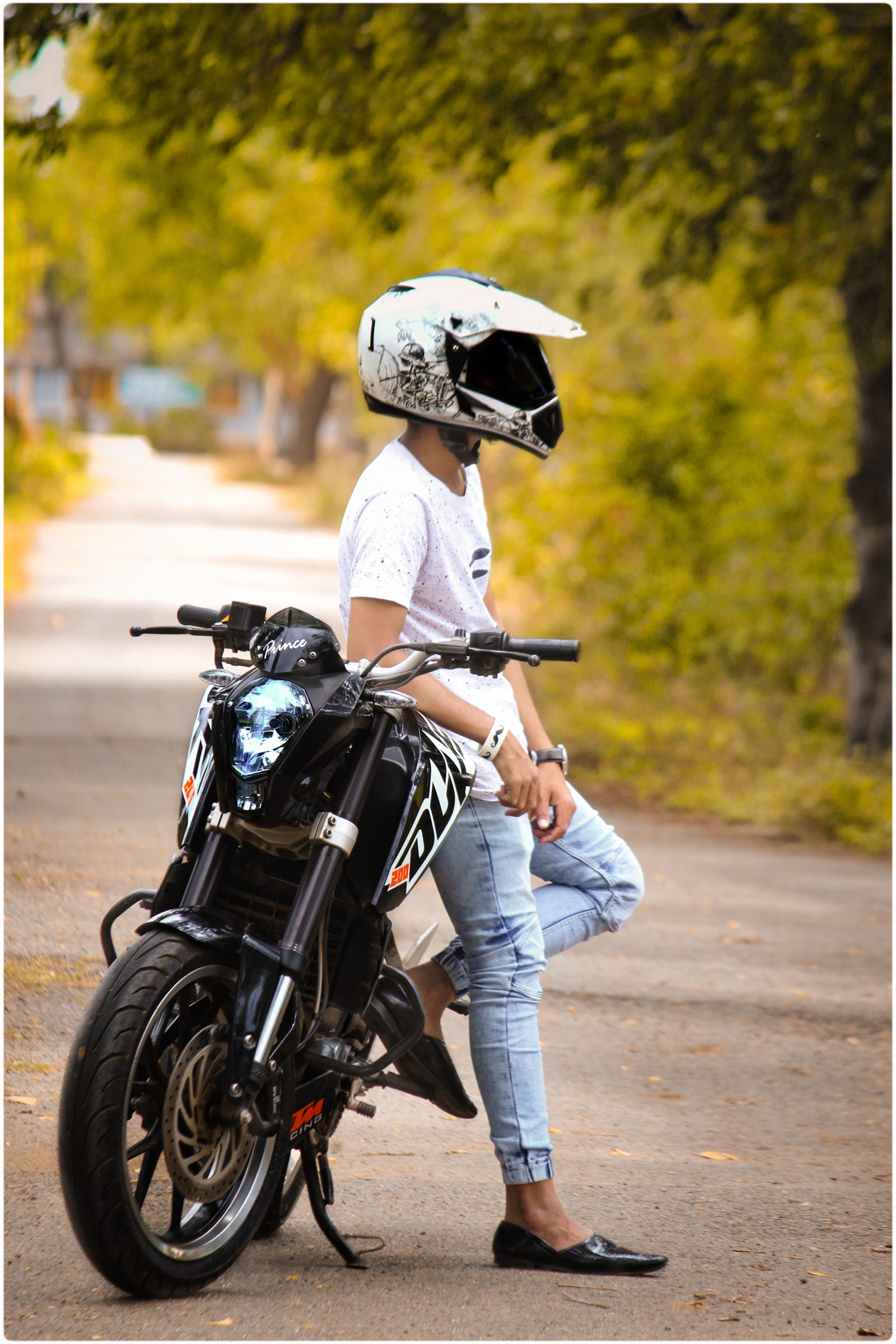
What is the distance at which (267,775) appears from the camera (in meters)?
3.04

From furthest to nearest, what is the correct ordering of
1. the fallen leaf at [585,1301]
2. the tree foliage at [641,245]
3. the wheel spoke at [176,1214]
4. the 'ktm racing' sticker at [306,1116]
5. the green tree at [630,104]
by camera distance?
the tree foliage at [641,245]
the green tree at [630,104]
the fallen leaf at [585,1301]
the 'ktm racing' sticker at [306,1116]
the wheel spoke at [176,1214]

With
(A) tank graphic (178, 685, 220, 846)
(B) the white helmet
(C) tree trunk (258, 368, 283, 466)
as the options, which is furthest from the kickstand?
(C) tree trunk (258, 368, 283, 466)

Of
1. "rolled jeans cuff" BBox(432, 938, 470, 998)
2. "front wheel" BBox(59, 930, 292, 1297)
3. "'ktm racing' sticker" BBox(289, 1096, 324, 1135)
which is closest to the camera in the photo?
"front wheel" BBox(59, 930, 292, 1297)

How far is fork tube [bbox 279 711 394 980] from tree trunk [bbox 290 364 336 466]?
4955 cm

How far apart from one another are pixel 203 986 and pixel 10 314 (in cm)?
1734

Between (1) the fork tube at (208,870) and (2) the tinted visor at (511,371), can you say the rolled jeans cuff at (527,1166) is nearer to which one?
(1) the fork tube at (208,870)

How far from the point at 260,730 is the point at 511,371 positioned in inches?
38.4

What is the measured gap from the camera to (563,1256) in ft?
11.3

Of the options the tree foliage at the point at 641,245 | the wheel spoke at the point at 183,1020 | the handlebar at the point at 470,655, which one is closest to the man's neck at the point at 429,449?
the handlebar at the point at 470,655

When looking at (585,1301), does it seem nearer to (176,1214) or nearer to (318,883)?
(176,1214)

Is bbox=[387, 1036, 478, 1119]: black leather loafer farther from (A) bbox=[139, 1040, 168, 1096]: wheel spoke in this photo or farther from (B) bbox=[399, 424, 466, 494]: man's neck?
(B) bbox=[399, 424, 466, 494]: man's neck

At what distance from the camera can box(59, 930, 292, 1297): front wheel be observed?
2.85m

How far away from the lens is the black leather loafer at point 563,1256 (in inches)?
135

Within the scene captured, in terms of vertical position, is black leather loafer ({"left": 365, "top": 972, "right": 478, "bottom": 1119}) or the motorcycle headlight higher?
the motorcycle headlight
